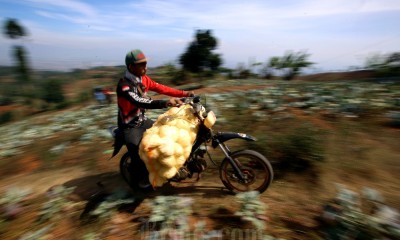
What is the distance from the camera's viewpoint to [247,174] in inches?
186

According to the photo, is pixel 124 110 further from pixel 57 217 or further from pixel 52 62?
pixel 52 62

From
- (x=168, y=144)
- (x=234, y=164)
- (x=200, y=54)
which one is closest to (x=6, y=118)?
(x=200, y=54)

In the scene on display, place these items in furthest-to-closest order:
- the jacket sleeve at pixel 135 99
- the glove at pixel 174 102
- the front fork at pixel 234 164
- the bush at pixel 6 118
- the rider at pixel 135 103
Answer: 1. the bush at pixel 6 118
2. the front fork at pixel 234 164
3. the rider at pixel 135 103
4. the jacket sleeve at pixel 135 99
5. the glove at pixel 174 102

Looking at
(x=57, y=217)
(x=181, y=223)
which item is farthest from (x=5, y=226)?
(x=181, y=223)

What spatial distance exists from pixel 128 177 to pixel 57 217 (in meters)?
1.37

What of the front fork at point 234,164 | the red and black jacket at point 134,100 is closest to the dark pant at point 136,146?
the red and black jacket at point 134,100

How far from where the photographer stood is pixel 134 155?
4801mm

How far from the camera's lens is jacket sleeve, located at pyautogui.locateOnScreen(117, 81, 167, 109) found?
14.1 ft

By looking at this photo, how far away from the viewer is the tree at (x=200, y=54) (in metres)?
28.5

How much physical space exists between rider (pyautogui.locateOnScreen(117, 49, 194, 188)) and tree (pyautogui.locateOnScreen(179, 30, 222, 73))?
77.7 feet

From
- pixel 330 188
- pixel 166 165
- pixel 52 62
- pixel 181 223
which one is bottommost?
pixel 52 62

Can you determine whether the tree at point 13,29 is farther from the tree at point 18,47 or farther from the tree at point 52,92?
the tree at point 52,92

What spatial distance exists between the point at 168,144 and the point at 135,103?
843 mm

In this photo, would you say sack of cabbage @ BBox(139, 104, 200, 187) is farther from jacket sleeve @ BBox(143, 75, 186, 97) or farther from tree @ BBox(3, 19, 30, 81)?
tree @ BBox(3, 19, 30, 81)
